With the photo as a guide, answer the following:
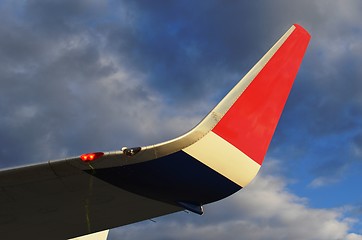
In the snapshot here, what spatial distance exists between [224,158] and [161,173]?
1675mm

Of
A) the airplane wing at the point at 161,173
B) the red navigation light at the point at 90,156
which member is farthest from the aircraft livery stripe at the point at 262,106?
the red navigation light at the point at 90,156

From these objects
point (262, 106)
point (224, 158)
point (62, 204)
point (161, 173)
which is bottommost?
point (161, 173)

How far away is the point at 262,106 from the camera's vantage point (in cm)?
1170

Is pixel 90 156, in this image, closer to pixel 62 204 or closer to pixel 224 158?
pixel 62 204

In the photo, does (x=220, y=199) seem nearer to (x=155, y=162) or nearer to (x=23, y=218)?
(x=155, y=162)

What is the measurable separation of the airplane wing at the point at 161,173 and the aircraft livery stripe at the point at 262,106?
2cm

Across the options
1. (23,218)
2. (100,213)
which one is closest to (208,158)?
(100,213)

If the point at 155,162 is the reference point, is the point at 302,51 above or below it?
above

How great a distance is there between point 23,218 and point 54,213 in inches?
33.6

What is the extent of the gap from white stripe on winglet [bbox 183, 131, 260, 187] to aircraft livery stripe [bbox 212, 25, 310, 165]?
0.15m

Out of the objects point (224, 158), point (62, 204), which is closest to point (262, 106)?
point (224, 158)

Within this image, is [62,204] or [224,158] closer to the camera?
[224,158]

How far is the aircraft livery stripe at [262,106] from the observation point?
36.2ft

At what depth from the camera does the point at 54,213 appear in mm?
12273
